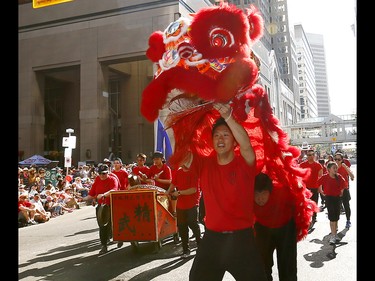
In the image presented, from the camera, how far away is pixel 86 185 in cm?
1767

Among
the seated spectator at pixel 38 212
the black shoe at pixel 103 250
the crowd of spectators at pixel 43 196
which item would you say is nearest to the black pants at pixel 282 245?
the black shoe at pixel 103 250

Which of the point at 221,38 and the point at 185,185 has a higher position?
the point at 221,38

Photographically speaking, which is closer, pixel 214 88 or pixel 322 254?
pixel 214 88

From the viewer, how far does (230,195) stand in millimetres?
2576

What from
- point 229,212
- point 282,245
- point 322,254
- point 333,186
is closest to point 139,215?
point 322,254

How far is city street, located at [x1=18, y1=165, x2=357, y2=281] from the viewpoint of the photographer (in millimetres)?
5008

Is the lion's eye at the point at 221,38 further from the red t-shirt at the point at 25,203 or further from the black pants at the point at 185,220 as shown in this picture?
the red t-shirt at the point at 25,203

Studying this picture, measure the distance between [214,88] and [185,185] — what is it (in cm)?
347

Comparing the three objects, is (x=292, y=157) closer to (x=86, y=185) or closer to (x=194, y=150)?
(x=194, y=150)

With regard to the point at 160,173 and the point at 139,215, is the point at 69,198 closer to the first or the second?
the point at 160,173

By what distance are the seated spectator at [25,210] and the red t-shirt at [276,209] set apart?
9536mm

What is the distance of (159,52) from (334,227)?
5.24 metres

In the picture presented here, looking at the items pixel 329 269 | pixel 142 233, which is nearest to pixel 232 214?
pixel 329 269

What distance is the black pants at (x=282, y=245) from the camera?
3.01 metres
